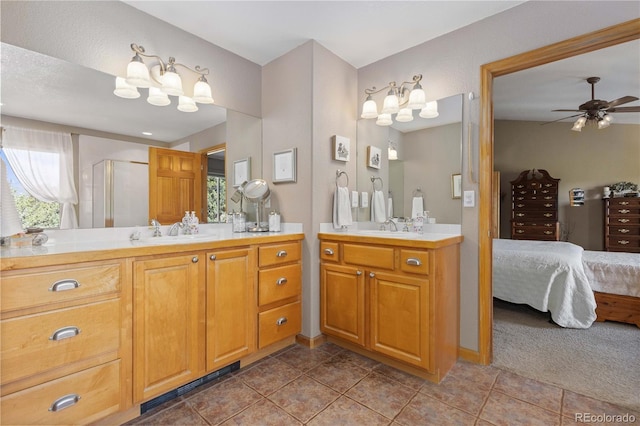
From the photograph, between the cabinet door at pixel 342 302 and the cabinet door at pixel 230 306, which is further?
the cabinet door at pixel 342 302

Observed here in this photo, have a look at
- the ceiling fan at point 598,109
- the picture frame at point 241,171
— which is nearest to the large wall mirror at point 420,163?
the picture frame at point 241,171

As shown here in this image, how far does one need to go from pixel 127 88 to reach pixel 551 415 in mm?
3167

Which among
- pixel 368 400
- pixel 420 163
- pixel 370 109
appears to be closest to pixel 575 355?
pixel 368 400

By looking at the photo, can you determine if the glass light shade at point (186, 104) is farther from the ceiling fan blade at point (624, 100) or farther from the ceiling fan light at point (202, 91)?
the ceiling fan blade at point (624, 100)

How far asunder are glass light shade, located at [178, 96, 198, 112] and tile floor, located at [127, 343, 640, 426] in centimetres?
195

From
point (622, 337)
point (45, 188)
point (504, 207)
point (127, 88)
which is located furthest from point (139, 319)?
point (504, 207)

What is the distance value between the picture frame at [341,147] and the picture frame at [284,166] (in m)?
0.36

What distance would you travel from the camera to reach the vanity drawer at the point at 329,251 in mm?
2293

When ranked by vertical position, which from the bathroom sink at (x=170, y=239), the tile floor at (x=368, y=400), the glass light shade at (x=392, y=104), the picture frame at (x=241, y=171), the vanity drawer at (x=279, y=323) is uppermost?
the glass light shade at (x=392, y=104)

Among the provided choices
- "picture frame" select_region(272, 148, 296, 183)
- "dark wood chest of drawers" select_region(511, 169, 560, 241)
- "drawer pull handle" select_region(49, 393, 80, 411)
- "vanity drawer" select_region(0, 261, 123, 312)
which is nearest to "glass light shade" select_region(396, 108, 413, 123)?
"picture frame" select_region(272, 148, 296, 183)

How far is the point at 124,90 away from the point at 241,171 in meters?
1.03

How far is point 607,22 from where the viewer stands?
1.67m

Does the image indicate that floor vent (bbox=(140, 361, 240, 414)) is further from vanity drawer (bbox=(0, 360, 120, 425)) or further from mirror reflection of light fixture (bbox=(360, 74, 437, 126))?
mirror reflection of light fixture (bbox=(360, 74, 437, 126))

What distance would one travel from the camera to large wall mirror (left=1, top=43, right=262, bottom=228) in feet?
5.34
